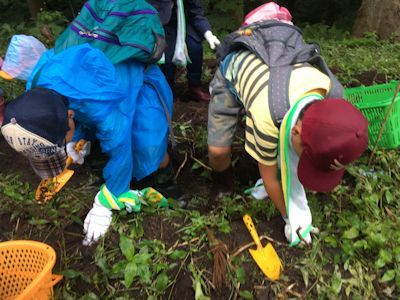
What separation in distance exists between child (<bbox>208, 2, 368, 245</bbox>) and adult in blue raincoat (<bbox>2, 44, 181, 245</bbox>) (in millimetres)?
392

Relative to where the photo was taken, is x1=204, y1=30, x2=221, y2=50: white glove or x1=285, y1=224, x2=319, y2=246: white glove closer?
x1=285, y1=224, x2=319, y2=246: white glove

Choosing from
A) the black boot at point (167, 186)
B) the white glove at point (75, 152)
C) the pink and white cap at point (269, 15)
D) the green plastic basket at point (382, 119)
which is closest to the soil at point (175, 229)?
the black boot at point (167, 186)

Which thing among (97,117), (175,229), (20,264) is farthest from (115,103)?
(20,264)

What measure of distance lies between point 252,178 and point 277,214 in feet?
2.05

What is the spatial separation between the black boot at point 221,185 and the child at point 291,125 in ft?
1.08

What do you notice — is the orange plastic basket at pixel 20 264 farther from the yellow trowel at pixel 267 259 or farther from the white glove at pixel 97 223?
the yellow trowel at pixel 267 259

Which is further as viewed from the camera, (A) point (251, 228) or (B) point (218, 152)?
(B) point (218, 152)

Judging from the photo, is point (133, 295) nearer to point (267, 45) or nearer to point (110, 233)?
point (110, 233)

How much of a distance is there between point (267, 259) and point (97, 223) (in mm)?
937

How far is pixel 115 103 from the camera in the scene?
197 centimetres

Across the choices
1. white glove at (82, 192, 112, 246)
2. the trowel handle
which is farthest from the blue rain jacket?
the trowel handle

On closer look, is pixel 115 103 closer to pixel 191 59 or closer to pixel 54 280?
pixel 54 280

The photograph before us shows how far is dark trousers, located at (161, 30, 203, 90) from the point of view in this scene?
320 centimetres

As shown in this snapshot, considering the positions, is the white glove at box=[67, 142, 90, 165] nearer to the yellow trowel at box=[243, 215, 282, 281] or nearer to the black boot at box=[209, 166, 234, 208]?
the black boot at box=[209, 166, 234, 208]
